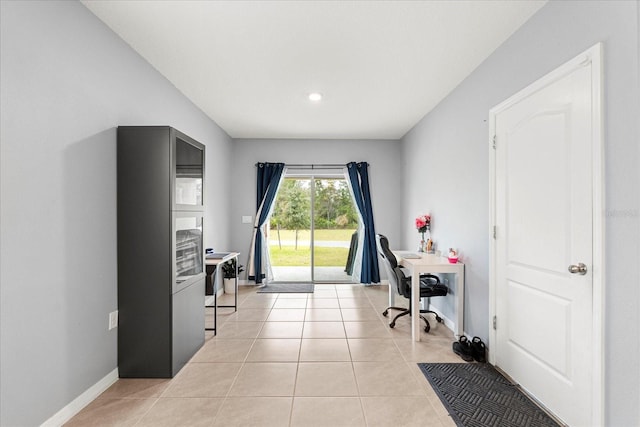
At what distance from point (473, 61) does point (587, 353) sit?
241cm

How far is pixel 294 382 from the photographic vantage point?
241cm

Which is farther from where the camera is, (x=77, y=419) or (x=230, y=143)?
(x=230, y=143)

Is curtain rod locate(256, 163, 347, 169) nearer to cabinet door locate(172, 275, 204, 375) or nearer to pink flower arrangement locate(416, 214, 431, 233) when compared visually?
pink flower arrangement locate(416, 214, 431, 233)

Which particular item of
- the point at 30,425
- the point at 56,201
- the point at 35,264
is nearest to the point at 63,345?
the point at 30,425

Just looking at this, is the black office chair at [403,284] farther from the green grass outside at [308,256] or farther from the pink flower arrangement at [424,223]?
the green grass outside at [308,256]

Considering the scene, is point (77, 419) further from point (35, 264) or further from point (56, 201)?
point (56, 201)

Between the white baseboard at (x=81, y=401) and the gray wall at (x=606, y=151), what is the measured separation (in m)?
3.09

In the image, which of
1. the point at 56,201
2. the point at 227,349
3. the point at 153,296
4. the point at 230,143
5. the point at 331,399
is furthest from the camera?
the point at 230,143

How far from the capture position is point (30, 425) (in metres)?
1.69

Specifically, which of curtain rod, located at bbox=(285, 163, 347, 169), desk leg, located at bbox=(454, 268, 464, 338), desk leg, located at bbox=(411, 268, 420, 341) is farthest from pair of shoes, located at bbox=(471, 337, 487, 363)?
curtain rod, located at bbox=(285, 163, 347, 169)

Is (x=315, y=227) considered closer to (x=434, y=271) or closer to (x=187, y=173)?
(x=434, y=271)

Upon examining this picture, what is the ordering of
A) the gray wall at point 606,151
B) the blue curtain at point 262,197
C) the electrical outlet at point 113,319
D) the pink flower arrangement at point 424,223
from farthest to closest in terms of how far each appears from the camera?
1. the blue curtain at point 262,197
2. the pink flower arrangement at point 424,223
3. the electrical outlet at point 113,319
4. the gray wall at point 606,151

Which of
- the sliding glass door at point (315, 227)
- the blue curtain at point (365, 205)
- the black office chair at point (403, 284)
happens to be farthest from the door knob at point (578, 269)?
the sliding glass door at point (315, 227)

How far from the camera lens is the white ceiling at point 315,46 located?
2.09 meters
